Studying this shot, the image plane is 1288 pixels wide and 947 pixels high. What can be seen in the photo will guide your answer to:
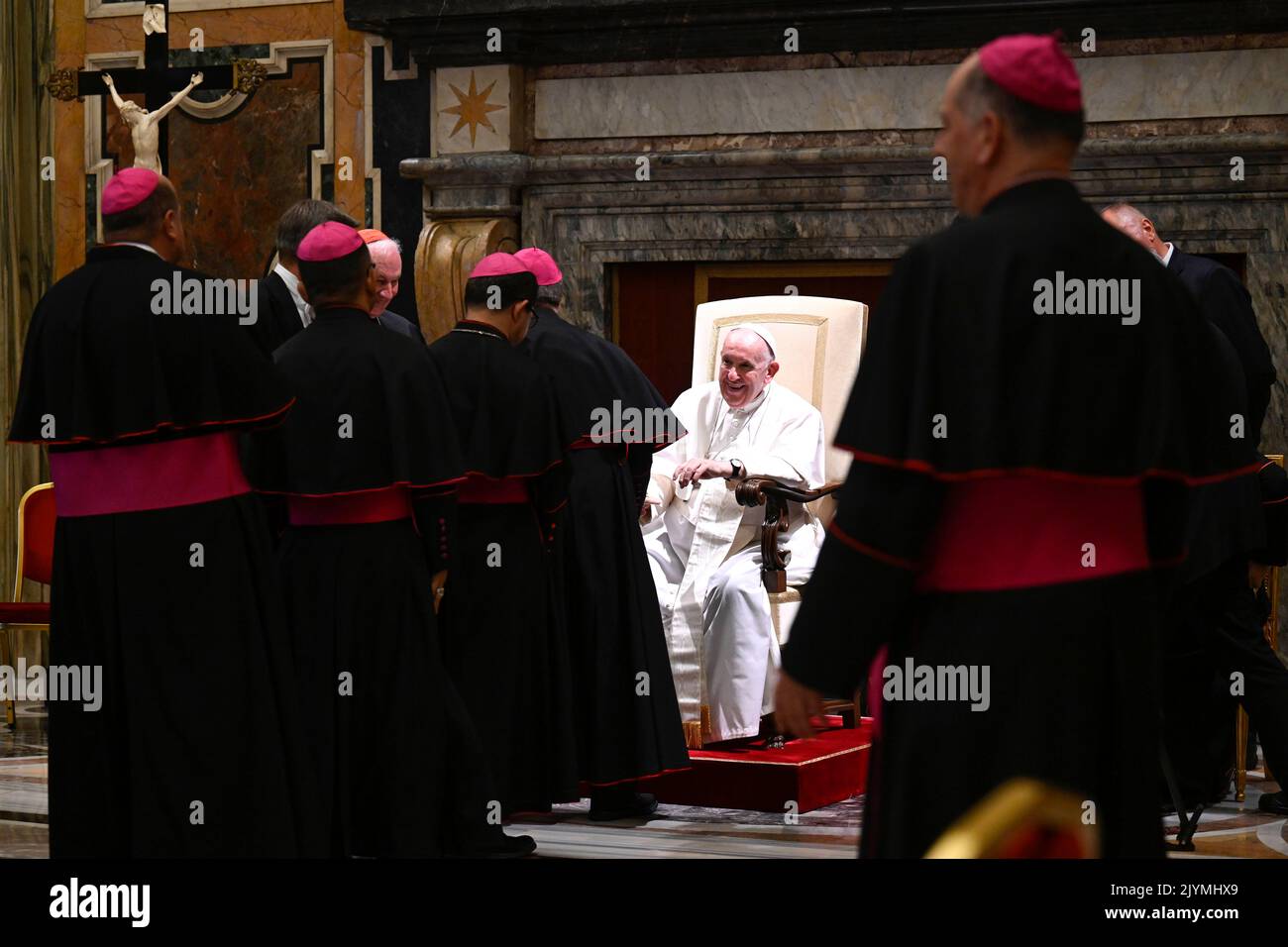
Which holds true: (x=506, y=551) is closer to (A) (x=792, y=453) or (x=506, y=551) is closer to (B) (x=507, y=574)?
(B) (x=507, y=574)

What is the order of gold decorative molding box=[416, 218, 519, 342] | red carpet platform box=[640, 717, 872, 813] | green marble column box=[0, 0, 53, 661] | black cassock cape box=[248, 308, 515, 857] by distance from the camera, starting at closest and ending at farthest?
black cassock cape box=[248, 308, 515, 857], red carpet platform box=[640, 717, 872, 813], gold decorative molding box=[416, 218, 519, 342], green marble column box=[0, 0, 53, 661]

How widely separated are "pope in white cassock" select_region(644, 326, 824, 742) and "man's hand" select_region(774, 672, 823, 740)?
11.9 ft

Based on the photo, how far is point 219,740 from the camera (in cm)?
414

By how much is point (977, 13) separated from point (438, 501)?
411cm

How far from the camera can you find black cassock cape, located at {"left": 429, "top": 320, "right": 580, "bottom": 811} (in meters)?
5.45

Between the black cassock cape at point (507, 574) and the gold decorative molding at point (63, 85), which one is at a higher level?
the gold decorative molding at point (63, 85)

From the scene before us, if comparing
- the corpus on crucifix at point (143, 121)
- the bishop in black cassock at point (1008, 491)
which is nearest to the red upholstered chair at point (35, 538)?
the corpus on crucifix at point (143, 121)

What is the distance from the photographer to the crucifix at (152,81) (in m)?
8.65

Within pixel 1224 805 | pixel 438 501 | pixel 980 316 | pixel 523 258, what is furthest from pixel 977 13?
pixel 980 316

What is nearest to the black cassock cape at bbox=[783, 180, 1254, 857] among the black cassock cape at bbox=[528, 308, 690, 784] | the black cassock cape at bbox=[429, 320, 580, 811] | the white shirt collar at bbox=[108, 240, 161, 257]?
the white shirt collar at bbox=[108, 240, 161, 257]

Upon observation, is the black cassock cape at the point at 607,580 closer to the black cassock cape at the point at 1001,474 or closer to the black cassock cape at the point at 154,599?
the black cassock cape at the point at 154,599

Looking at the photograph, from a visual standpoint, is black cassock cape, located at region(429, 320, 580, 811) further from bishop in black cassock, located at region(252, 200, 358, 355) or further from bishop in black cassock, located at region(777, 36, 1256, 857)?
bishop in black cassock, located at region(777, 36, 1256, 857)

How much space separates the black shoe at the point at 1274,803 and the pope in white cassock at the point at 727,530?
5.55 feet

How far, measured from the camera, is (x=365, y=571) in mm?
4695
